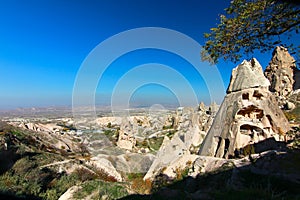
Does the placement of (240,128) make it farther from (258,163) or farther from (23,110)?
(23,110)

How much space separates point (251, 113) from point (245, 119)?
1.90ft

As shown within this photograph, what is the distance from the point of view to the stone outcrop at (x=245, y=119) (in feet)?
30.0

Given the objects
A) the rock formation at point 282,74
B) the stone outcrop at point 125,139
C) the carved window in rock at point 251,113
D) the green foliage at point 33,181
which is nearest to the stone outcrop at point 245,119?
the carved window in rock at point 251,113

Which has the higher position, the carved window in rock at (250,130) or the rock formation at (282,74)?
the rock formation at (282,74)

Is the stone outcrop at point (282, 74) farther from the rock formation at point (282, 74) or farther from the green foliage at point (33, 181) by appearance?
the green foliage at point (33, 181)

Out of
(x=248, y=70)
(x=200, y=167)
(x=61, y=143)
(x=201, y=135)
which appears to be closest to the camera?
(x=200, y=167)

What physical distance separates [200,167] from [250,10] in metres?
5.56

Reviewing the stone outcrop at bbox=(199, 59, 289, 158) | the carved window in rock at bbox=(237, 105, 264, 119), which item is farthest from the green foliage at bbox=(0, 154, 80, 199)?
the carved window in rock at bbox=(237, 105, 264, 119)

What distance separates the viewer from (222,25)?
4.71m

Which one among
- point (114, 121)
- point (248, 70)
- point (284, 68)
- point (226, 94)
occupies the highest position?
point (284, 68)

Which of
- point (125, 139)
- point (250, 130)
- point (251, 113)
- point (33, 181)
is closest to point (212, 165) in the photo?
point (250, 130)

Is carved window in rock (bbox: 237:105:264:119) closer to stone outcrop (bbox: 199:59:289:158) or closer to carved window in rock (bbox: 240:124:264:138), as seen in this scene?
stone outcrop (bbox: 199:59:289:158)

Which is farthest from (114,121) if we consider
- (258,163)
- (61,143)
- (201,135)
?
(258,163)

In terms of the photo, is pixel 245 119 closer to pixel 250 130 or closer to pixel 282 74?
pixel 250 130
